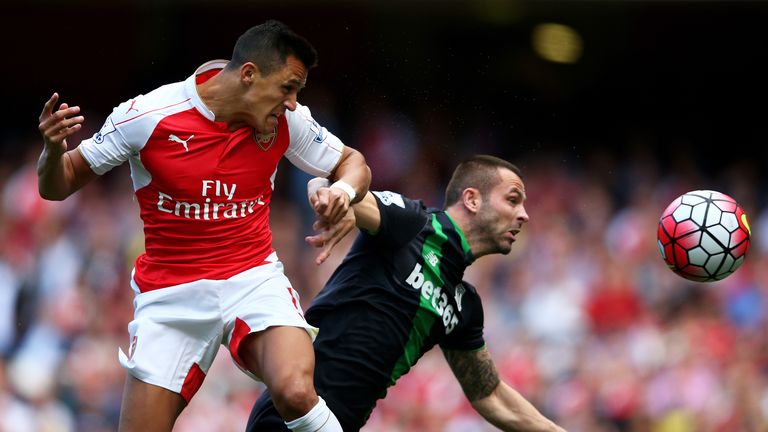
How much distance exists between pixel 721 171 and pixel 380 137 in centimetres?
394

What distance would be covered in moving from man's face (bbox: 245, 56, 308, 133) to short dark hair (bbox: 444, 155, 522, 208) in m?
1.46

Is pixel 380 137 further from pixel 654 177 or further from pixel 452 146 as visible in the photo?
pixel 654 177

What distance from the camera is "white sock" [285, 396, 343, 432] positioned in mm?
6148

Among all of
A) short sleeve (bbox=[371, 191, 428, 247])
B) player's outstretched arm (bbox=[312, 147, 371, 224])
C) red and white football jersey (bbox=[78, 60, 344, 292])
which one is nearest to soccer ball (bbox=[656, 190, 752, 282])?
short sleeve (bbox=[371, 191, 428, 247])

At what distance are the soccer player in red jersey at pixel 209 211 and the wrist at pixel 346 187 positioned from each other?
0.02 metres

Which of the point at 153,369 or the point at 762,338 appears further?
the point at 762,338

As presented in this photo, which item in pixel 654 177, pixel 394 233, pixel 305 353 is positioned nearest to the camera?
pixel 305 353

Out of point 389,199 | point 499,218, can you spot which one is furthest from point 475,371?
point 389,199

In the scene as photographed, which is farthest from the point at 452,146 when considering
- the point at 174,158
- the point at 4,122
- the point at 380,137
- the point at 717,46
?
the point at 174,158

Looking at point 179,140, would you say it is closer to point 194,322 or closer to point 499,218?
point 194,322

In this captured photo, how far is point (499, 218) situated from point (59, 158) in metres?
2.51

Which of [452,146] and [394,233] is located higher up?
[394,233]

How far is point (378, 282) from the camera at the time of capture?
7.14 meters

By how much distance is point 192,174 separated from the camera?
6.34m
